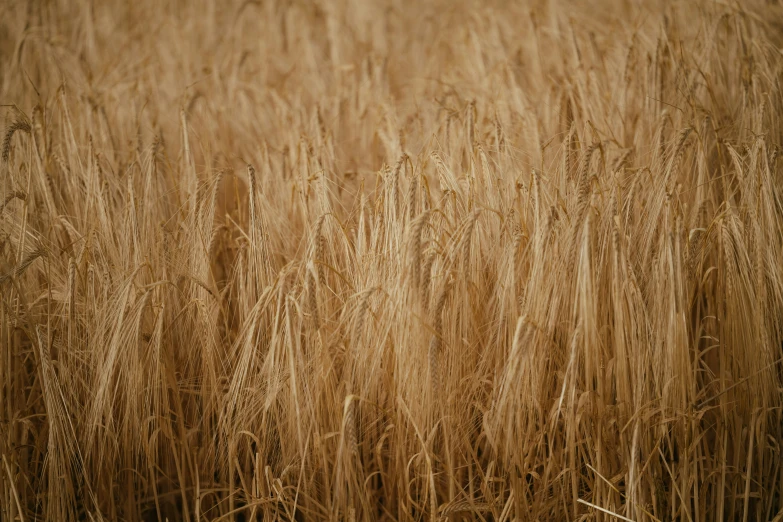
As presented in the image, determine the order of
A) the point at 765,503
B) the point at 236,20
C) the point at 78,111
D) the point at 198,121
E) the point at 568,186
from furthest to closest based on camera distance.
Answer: the point at 236,20 < the point at 198,121 < the point at 78,111 < the point at 568,186 < the point at 765,503

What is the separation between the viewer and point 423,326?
1.55 m

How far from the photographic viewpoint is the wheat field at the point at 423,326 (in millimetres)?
1585

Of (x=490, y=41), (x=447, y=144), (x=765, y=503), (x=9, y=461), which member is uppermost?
(x=490, y=41)

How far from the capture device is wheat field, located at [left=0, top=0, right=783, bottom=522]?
1.58 metres

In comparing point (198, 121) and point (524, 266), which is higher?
point (198, 121)

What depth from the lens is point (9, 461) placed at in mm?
1620

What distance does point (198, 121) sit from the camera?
2.90 m

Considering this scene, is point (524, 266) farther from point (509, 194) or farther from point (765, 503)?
point (765, 503)

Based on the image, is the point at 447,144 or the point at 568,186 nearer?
the point at 568,186

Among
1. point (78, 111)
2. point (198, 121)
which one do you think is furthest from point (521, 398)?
point (78, 111)

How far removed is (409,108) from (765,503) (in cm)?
210

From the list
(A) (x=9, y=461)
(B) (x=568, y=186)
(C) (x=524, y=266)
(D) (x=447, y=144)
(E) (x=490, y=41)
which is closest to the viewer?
(A) (x=9, y=461)

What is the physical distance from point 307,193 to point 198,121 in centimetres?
115

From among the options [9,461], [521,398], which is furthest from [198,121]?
[521,398]
